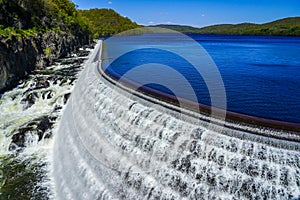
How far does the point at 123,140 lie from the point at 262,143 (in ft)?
16.0

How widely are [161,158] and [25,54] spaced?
1986cm

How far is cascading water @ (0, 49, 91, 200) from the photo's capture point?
11.0 metres

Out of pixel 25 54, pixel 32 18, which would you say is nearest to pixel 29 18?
pixel 32 18

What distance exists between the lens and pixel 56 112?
17.1 m

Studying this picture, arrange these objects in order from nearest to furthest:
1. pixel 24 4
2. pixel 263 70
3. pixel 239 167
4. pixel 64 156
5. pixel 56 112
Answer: pixel 239 167 → pixel 64 156 → pixel 56 112 → pixel 263 70 → pixel 24 4

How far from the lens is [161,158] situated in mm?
8883

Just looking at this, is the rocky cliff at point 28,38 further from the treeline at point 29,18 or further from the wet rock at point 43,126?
the wet rock at point 43,126

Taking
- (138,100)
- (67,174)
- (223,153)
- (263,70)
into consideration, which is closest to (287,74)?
(263,70)

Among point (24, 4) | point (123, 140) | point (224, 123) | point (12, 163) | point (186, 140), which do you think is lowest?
point (12, 163)

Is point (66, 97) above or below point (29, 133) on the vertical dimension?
above

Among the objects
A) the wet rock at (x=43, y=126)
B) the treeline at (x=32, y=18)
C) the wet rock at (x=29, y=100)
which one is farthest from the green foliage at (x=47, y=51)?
the wet rock at (x=43, y=126)

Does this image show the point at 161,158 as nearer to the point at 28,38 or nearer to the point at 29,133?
the point at 29,133

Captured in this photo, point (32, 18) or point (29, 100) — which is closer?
point (29, 100)

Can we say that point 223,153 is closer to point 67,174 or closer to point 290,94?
point 67,174
